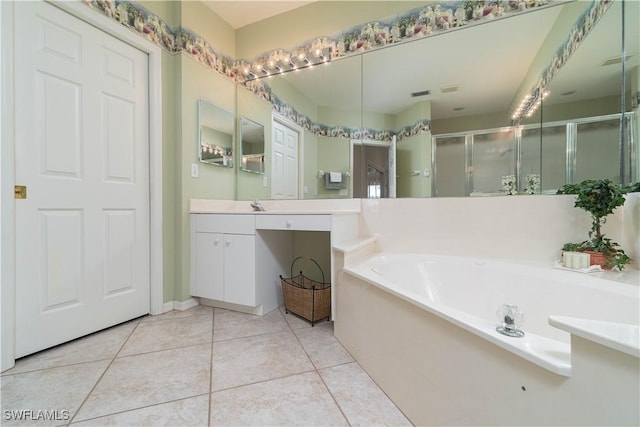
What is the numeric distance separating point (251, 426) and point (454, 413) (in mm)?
720

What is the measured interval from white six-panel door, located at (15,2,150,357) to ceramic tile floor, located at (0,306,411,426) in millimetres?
230

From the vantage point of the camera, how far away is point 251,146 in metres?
2.64

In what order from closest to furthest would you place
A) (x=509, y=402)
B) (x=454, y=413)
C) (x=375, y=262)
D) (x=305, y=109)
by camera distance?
(x=509, y=402), (x=454, y=413), (x=375, y=262), (x=305, y=109)

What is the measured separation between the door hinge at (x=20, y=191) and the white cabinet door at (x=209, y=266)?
1.00 m

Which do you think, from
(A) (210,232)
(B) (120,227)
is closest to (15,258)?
(B) (120,227)

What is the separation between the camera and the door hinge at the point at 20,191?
1353 millimetres

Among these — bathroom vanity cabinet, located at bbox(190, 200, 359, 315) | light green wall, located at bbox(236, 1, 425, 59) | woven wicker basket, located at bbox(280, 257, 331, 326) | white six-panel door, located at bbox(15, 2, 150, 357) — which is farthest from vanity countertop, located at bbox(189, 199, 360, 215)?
light green wall, located at bbox(236, 1, 425, 59)

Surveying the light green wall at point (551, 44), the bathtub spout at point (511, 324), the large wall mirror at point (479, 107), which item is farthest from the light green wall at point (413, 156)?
the bathtub spout at point (511, 324)

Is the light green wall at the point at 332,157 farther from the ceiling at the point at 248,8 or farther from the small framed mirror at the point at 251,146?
the ceiling at the point at 248,8

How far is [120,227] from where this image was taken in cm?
182

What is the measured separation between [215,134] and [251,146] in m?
0.36

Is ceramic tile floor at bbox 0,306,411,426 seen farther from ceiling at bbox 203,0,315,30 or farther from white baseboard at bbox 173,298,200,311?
ceiling at bbox 203,0,315,30

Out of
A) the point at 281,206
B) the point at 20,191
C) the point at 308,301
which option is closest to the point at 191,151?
the point at 281,206

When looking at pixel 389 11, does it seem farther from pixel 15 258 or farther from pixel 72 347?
pixel 72 347
